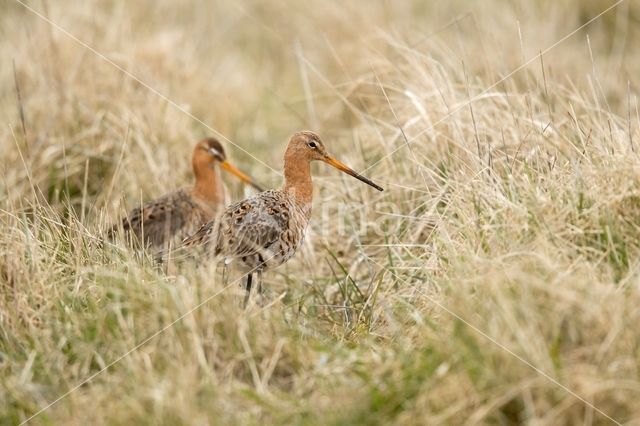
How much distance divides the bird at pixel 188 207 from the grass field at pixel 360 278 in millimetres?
351

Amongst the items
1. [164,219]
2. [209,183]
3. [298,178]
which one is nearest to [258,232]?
[298,178]

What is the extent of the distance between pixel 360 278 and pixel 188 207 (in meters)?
1.31

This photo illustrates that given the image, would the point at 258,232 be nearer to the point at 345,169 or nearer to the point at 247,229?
the point at 247,229

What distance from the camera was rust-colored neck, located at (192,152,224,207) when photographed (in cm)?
643

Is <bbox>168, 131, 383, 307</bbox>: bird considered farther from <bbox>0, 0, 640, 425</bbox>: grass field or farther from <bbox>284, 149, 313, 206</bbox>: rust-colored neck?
<bbox>0, 0, 640, 425</bbox>: grass field

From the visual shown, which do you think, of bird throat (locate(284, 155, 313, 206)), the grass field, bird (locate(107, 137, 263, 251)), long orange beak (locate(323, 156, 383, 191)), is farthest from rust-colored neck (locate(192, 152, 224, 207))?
long orange beak (locate(323, 156, 383, 191))

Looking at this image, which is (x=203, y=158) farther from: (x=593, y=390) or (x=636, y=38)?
(x=636, y=38)

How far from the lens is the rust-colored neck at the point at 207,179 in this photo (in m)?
6.43

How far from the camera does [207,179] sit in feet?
21.2

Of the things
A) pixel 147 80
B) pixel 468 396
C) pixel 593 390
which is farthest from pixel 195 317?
pixel 147 80

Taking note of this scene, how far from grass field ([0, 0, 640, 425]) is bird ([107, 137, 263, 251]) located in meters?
0.35

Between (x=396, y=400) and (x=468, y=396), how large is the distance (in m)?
0.26

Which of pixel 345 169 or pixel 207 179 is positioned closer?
pixel 345 169

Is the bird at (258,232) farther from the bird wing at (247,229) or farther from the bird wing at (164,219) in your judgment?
the bird wing at (164,219)
